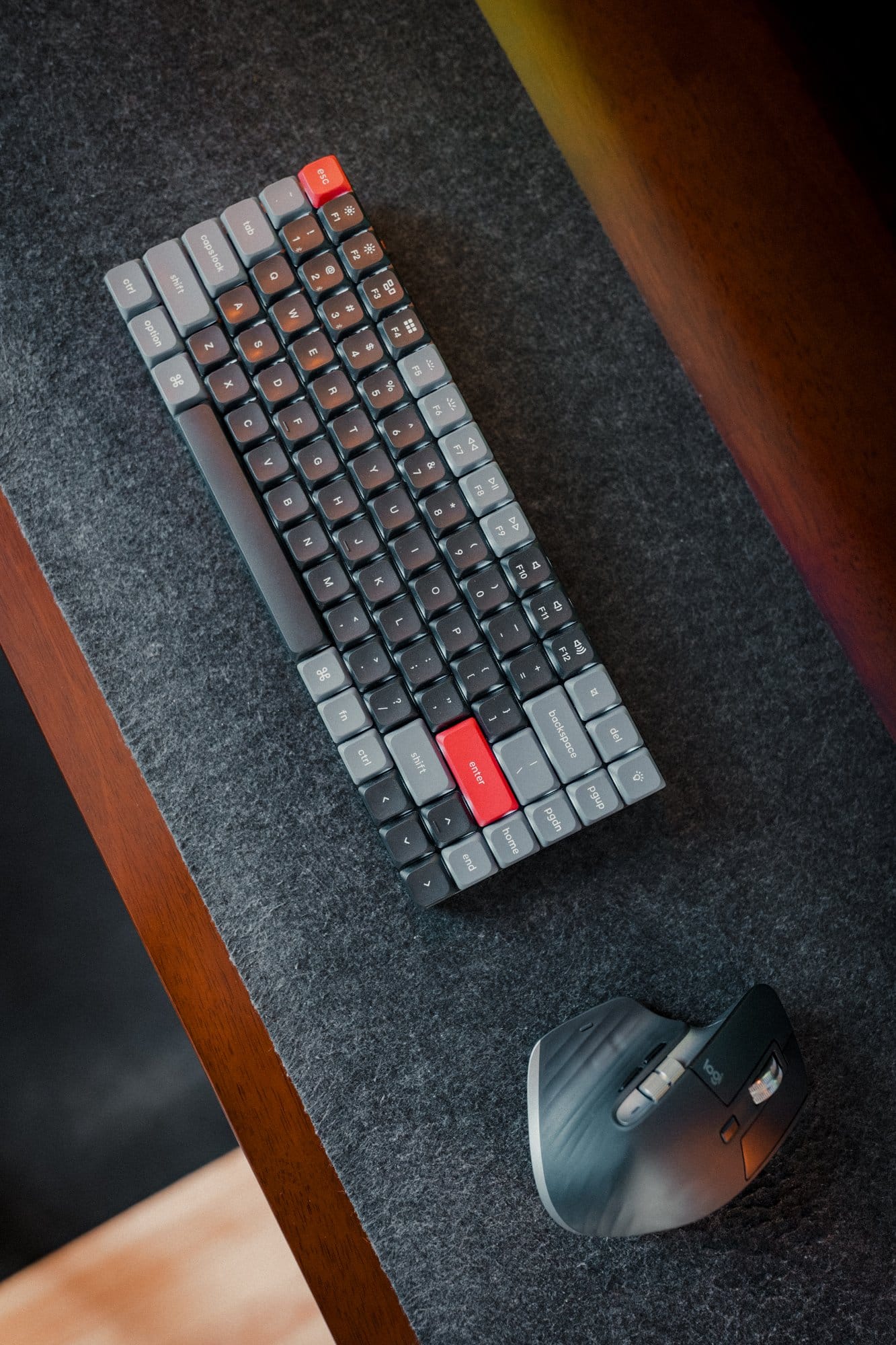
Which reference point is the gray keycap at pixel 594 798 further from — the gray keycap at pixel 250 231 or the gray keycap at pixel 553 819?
the gray keycap at pixel 250 231

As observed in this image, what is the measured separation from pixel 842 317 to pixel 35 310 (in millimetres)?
536

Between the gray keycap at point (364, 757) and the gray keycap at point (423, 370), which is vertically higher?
the gray keycap at point (423, 370)

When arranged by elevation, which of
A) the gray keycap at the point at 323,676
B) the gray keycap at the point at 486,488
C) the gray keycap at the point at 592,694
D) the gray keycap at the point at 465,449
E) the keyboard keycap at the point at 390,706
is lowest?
the gray keycap at the point at 592,694

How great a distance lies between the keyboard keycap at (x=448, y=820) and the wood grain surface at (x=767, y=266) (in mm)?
249

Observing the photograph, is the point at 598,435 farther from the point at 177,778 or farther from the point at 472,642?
the point at 177,778

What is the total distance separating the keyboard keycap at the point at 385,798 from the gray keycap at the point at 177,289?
12.2 inches

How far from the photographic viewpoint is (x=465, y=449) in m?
0.59

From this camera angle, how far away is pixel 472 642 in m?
0.59

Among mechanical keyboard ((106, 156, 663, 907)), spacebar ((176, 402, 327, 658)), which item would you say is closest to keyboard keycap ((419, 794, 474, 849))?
mechanical keyboard ((106, 156, 663, 907))

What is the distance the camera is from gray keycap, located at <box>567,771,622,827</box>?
583mm

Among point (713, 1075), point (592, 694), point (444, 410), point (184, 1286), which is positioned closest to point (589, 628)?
point (592, 694)

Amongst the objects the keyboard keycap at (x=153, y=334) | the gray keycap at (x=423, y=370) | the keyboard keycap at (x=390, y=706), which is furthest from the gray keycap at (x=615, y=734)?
the keyboard keycap at (x=153, y=334)

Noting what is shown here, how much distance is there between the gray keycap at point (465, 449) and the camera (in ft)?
1.94

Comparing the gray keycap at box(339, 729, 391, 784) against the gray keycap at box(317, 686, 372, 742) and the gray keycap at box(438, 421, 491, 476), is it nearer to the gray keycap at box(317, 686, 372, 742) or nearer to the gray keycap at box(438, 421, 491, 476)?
the gray keycap at box(317, 686, 372, 742)
